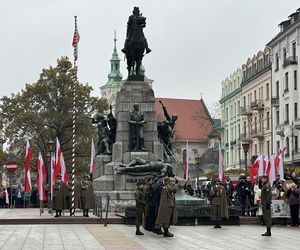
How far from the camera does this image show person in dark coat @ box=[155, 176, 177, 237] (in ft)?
62.4

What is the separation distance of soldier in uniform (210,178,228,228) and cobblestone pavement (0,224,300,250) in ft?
1.31

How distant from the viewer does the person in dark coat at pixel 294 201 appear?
24422mm

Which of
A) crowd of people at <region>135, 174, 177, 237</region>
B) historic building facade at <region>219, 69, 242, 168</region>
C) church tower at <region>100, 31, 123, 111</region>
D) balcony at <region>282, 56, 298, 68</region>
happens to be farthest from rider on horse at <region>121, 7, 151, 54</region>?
church tower at <region>100, 31, 123, 111</region>

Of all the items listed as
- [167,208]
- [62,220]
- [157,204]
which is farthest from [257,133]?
[167,208]

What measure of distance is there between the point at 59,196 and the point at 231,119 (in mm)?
71113

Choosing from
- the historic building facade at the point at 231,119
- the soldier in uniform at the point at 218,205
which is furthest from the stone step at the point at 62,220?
the historic building facade at the point at 231,119

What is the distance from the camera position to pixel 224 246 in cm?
1634

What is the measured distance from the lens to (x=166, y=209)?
62.4ft

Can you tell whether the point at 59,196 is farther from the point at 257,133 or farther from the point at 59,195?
the point at 257,133

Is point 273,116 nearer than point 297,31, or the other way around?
point 297,31

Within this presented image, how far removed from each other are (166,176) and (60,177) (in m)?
10.5

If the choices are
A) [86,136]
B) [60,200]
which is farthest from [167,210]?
[86,136]

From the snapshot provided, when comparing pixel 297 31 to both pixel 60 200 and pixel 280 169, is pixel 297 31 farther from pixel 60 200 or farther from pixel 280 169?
pixel 60 200

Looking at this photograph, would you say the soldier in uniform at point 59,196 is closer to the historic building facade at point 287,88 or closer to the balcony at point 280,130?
the historic building facade at point 287,88
